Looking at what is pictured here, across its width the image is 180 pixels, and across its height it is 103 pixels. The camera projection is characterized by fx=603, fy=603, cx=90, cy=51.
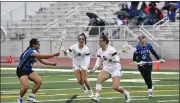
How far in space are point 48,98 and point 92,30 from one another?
20.5m

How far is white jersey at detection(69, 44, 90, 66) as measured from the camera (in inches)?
683

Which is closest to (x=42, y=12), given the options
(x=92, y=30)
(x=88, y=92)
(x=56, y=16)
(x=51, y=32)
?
(x=56, y=16)

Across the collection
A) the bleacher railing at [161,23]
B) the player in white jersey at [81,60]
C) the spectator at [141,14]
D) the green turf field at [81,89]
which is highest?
the spectator at [141,14]

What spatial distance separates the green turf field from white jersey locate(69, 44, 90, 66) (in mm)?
1023

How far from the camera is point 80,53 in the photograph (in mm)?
17359

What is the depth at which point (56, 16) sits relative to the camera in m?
43.5

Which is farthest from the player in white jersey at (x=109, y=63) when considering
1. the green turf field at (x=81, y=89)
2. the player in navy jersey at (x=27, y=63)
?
the player in navy jersey at (x=27, y=63)

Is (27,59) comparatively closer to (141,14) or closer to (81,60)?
(81,60)

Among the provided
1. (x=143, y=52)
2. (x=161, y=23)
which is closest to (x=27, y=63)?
(x=143, y=52)

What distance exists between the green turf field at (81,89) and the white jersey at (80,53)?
40.3 inches

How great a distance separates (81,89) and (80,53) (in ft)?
9.14

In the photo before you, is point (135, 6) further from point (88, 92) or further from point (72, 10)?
point (88, 92)

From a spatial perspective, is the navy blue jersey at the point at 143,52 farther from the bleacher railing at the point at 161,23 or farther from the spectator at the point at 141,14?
the spectator at the point at 141,14

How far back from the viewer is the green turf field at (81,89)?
1669 centimetres
